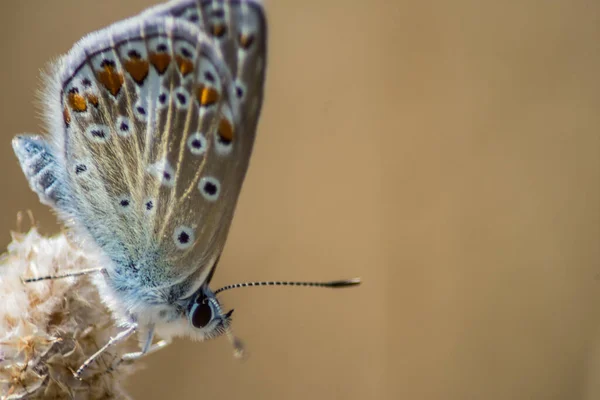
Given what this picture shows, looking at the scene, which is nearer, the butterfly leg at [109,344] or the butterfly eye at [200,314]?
the butterfly leg at [109,344]

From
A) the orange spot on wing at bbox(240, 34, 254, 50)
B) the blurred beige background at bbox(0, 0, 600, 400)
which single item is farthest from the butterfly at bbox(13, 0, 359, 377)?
the blurred beige background at bbox(0, 0, 600, 400)

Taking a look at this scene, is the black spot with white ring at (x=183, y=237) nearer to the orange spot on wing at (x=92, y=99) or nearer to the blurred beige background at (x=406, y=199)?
the orange spot on wing at (x=92, y=99)

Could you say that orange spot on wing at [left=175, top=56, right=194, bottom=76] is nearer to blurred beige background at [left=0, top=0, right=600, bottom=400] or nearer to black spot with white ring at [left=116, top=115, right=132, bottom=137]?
black spot with white ring at [left=116, top=115, right=132, bottom=137]

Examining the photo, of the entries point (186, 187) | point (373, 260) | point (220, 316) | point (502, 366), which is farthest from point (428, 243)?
point (186, 187)

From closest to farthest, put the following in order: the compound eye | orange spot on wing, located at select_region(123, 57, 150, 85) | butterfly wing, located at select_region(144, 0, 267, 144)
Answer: butterfly wing, located at select_region(144, 0, 267, 144) → orange spot on wing, located at select_region(123, 57, 150, 85) → the compound eye

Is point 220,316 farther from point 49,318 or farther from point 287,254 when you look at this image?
point 287,254

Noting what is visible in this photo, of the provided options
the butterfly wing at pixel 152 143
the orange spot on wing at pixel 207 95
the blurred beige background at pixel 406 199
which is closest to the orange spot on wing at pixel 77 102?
the butterfly wing at pixel 152 143
